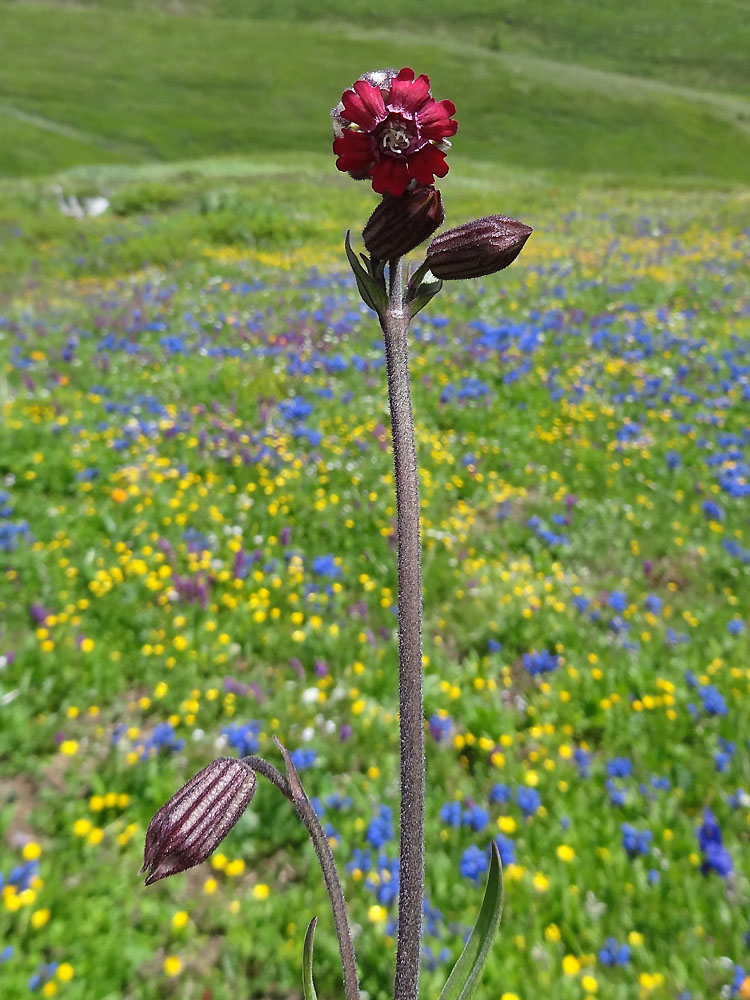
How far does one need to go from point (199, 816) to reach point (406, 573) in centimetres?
61

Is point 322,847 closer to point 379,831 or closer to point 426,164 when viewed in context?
point 426,164

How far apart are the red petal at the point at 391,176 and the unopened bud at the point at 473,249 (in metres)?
0.21

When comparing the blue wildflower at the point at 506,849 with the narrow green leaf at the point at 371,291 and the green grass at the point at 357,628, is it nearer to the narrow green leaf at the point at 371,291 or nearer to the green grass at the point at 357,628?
the green grass at the point at 357,628

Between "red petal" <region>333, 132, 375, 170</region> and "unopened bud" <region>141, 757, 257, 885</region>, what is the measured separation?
1004mm

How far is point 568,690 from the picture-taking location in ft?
12.5

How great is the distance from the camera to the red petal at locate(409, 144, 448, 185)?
0.90 meters

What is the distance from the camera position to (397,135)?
35.4 inches

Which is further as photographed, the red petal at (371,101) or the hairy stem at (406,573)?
the hairy stem at (406,573)

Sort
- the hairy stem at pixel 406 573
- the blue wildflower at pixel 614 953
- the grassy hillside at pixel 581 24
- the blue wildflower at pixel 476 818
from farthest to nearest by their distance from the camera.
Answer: the grassy hillside at pixel 581 24 < the blue wildflower at pixel 476 818 < the blue wildflower at pixel 614 953 < the hairy stem at pixel 406 573

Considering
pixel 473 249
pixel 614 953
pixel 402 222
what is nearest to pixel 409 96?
pixel 402 222

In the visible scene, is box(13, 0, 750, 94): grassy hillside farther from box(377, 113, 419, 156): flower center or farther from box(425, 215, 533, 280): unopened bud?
box(377, 113, 419, 156): flower center

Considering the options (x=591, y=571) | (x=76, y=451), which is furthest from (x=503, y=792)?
(x=76, y=451)

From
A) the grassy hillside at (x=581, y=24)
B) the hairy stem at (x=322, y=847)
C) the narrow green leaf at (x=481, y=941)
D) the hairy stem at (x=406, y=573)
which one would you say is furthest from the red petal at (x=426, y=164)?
the grassy hillside at (x=581, y=24)

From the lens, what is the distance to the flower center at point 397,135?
896 mm
